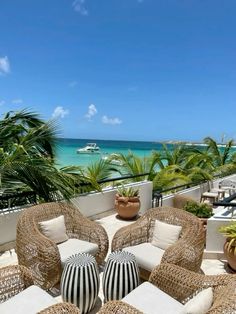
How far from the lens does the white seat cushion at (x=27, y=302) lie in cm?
240

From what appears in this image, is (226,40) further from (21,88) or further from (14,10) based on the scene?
(21,88)

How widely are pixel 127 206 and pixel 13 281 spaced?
13.3 ft

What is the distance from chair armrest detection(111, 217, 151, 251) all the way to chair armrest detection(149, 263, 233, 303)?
1059 mm

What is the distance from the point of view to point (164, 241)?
3.86 m

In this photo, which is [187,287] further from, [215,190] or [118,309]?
[215,190]

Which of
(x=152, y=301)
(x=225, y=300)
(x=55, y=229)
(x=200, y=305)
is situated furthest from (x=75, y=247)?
(x=225, y=300)

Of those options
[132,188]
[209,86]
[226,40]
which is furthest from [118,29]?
[132,188]

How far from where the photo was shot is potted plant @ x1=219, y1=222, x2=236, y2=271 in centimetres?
400

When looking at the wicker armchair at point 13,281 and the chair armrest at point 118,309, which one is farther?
the wicker armchair at point 13,281

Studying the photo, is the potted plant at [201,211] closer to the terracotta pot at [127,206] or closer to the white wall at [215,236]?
the white wall at [215,236]

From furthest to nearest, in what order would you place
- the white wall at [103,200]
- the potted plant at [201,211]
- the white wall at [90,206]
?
the white wall at [103,200]
the potted plant at [201,211]
the white wall at [90,206]

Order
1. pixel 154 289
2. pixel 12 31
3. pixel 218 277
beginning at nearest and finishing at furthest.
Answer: pixel 218 277 → pixel 154 289 → pixel 12 31

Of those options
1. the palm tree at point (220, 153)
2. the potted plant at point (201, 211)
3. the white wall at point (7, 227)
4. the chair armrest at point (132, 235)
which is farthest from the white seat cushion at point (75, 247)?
the palm tree at point (220, 153)

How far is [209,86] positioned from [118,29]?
43.5 feet
